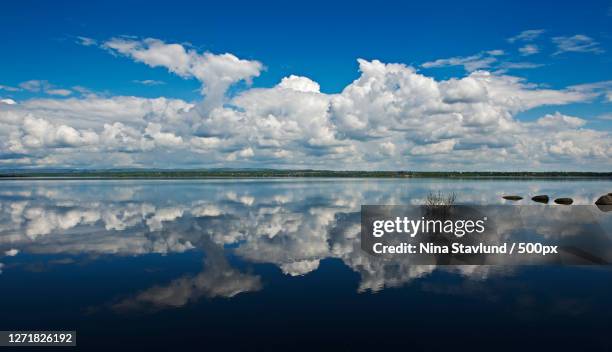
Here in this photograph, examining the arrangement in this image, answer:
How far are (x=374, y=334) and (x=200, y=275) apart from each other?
10058 millimetres

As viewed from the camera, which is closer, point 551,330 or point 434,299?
point 551,330

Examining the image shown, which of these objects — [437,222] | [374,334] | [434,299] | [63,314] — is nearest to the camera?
[374,334]

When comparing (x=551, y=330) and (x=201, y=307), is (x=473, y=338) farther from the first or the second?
(x=201, y=307)

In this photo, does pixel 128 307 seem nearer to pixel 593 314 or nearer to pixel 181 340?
pixel 181 340

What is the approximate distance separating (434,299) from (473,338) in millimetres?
3526

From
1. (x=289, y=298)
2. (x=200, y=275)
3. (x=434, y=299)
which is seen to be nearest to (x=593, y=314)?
(x=434, y=299)

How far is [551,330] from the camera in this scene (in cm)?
→ 1288

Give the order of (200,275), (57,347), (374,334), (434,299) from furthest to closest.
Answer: (200,275)
(434,299)
(374,334)
(57,347)

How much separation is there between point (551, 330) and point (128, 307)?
47.9ft

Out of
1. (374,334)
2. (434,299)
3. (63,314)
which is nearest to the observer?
(374,334)

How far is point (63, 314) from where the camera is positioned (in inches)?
559

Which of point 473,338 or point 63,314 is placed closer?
point 473,338

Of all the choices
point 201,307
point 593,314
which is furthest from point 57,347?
point 593,314

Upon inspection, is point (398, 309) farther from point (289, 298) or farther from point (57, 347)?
point (57, 347)
